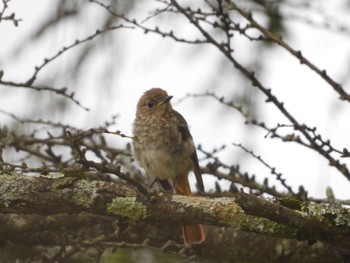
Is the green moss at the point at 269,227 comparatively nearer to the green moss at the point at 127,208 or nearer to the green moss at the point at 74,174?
the green moss at the point at 127,208

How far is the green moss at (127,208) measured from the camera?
3156 millimetres

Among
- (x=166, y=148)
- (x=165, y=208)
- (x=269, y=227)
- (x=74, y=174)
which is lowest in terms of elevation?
(x=269, y=227)

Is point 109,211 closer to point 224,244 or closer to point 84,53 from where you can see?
point 224,244

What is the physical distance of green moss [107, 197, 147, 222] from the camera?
3156 mm

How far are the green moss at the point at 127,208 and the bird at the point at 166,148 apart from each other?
1.68m

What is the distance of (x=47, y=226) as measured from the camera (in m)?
4.48

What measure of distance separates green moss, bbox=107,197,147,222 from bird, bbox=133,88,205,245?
5.51 feet

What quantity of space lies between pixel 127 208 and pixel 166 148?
2.05 meters

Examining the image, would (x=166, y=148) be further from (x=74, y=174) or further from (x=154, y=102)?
(x=74, y=174)

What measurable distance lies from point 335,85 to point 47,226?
6.48ft

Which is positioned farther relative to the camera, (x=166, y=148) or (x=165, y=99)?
(x=165, y=99)

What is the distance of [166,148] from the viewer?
5.18m

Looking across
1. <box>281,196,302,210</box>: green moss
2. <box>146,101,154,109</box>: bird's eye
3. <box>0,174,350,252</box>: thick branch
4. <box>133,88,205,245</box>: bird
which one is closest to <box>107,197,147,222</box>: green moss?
<box>0,174,350,252</box>: thick branch

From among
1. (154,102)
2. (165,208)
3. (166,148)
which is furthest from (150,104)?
(165,208)
